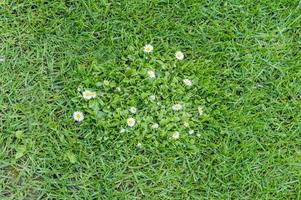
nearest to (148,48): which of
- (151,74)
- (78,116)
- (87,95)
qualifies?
(151,74)

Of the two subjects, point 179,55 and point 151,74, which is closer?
point 151,74

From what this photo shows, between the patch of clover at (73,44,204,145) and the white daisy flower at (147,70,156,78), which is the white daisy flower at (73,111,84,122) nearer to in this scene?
the patch of clover at (73,44,204,145)

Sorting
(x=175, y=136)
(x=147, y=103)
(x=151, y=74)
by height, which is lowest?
(x=175, y=136)

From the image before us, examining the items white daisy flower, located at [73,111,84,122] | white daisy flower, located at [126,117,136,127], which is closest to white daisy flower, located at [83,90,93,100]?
white daisy flower, located at [73,111,84,122]

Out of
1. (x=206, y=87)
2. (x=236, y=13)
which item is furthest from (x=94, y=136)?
(x=236, y=13)

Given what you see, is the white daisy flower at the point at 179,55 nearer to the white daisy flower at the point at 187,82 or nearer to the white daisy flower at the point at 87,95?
the white daisy flower at the point at 187,82

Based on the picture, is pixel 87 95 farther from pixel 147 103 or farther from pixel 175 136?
pixel 175 136

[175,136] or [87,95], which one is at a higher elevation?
[87,95]

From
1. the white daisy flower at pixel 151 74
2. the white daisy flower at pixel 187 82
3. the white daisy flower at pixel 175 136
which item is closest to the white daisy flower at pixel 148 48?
the white daisy flower at pixel 151 74
